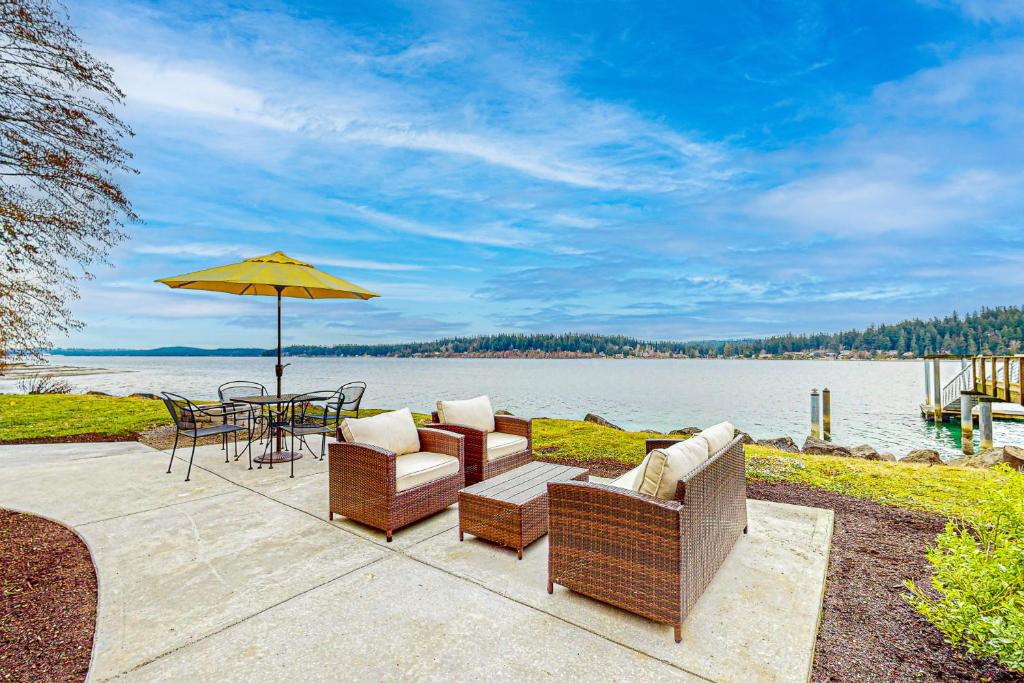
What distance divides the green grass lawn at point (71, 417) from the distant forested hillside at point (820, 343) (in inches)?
1400

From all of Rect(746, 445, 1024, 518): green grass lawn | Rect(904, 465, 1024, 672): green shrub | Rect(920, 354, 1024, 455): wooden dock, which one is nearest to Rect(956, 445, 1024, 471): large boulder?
Rect(746, 445, 1024, 518): green grass lawn

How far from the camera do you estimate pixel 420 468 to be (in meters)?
3.67

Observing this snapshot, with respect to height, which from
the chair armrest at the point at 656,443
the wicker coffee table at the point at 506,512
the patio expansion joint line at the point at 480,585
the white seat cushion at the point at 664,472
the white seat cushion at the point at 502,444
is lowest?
the patio expansion joint line at the point at 480,585

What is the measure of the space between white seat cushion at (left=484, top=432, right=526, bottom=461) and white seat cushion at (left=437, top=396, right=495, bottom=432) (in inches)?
5.3

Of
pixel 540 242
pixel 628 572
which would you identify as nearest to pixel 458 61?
pixel 628 572

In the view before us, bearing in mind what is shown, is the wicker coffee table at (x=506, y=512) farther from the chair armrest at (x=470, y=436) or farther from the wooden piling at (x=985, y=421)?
the wooden piling at (x=985, y=421)

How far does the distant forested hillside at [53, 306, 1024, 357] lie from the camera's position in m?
45.5

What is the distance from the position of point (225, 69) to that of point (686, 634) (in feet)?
34.3

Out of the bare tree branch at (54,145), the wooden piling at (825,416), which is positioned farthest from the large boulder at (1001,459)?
the bare tree branch at (54,145)

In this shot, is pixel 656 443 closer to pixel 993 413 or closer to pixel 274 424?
pixel 274 424

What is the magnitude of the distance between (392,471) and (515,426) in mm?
1890

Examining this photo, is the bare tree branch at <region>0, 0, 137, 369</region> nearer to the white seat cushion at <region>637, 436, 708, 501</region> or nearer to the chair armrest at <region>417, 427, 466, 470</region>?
the chair armrest at <region>417, 427, 466, 470</region>

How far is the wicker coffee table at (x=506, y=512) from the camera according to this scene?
305 centimetres

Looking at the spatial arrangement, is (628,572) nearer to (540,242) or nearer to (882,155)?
(882,155)
